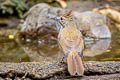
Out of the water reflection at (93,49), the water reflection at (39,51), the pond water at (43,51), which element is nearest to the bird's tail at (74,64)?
the pond water at (43,51)

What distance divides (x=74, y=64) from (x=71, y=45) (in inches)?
14.7

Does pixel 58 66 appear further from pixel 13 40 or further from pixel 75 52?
pixel 13 40

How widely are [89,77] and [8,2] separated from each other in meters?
11.0

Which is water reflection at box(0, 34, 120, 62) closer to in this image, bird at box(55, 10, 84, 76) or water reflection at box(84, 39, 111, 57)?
water reflection at box(84, 39, 111, 57)

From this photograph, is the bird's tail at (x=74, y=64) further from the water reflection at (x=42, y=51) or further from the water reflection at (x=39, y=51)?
the water reflection at (x=39, y=51)

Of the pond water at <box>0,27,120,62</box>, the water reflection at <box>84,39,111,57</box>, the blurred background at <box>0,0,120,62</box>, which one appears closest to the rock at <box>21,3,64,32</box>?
the blurred background at <box>0,0,120,62</box>

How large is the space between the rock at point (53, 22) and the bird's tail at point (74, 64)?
608 centimetres

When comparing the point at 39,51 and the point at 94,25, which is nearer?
the point at 39,51

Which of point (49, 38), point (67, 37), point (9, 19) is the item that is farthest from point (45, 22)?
point (67, 37)

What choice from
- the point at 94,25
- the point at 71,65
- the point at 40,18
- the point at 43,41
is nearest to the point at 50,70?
the point at 71,65

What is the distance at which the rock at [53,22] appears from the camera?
10359mm

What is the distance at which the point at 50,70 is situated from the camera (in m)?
4.39

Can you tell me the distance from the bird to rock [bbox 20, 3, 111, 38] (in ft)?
17.5

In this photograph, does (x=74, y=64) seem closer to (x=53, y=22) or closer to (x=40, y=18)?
(x=53, y=22)
